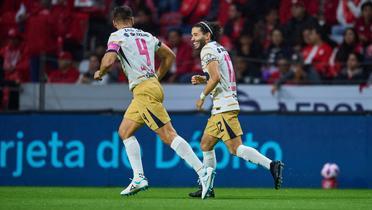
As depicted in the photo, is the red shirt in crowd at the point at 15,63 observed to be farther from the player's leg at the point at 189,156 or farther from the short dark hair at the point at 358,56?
the player's leg at the point at 189,156

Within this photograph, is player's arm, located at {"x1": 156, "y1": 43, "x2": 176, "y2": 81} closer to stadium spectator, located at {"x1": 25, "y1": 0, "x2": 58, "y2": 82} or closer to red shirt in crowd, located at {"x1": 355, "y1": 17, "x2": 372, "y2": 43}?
stadium spectator, located at {"x1": 25, "y1": 0, "x2": 58, "y2": 82}

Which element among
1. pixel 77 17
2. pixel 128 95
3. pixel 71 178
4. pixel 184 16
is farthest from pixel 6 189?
pixel 184 16

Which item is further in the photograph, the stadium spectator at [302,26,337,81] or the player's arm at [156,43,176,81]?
the stadium spectator at [302,26,337,81]

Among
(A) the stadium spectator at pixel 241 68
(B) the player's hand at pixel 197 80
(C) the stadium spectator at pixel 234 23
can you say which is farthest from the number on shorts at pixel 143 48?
(C) the stadium spectator at pixel 234 23

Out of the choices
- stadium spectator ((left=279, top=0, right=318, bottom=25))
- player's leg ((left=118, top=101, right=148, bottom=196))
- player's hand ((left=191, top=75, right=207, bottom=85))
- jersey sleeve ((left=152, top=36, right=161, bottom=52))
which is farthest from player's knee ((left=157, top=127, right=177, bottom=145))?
stadium spectator ((left=279, top=0, right=318, bottom=25))

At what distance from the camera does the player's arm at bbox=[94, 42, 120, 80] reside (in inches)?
454

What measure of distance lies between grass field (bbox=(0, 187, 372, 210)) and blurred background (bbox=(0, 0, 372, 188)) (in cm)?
144

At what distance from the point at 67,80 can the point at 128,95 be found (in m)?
1.37

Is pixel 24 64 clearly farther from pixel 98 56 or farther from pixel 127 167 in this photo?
pixel 127 167

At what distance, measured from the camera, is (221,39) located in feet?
63.8

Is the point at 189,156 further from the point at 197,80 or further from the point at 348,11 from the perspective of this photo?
the point at 348,11

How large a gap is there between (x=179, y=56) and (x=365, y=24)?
11.7ft

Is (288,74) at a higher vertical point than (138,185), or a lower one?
higher

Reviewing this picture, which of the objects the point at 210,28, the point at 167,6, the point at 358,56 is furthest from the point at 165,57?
the point at 167,6
